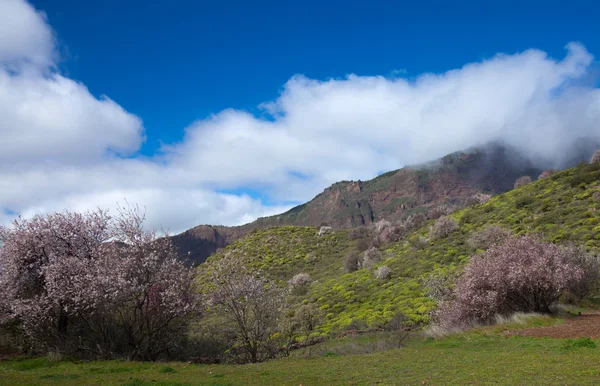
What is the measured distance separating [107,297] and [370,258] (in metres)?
39.1

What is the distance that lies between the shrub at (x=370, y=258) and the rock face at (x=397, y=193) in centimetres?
8212

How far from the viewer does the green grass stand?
9891mm

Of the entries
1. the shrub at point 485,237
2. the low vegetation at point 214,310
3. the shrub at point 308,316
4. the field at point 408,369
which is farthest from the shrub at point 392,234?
the field at point 408,369

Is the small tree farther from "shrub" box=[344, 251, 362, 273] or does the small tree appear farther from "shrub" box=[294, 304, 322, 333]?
"shrub" box=[344, 251, 362, 273]

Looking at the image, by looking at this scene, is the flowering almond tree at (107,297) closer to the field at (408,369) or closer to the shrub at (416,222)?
→ the field at (408,369)

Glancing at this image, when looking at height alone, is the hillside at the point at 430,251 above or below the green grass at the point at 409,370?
above

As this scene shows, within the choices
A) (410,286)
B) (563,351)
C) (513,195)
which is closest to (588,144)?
(513,195)

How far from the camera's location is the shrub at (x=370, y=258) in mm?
51141

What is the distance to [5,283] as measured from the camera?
21.3 metres

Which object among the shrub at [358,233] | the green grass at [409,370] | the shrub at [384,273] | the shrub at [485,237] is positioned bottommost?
the green grass at [409,370]

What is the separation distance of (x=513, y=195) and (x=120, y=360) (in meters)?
50.0

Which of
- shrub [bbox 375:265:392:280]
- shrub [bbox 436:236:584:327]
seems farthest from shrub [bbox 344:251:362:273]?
shrub [bbox 436:236:584:327]

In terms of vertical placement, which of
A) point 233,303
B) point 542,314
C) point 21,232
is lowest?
point 542,314

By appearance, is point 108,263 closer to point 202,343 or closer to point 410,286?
point 202,343
